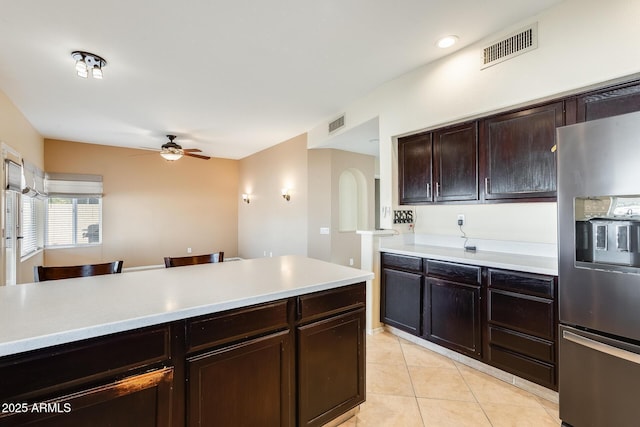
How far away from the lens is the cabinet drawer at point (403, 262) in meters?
2.95

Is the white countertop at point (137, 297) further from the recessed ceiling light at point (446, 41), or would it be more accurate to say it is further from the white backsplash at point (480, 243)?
the recessed ceiling light at point (446, 41)

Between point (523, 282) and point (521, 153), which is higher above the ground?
point (521, 153)

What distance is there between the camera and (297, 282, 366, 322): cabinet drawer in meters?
1.61

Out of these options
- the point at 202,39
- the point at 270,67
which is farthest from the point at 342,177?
the point at 202,39

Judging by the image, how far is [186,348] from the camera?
125 centimetres

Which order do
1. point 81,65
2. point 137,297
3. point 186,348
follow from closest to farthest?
point 186,348, point 137,297, point 81,65

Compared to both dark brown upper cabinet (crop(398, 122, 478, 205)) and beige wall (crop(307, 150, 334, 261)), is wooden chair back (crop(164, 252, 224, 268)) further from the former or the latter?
beige wall (crop(307, 150, 334, 261))

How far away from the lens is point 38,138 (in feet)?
18.1

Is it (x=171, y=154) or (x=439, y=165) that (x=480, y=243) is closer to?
(x=439, y=165)

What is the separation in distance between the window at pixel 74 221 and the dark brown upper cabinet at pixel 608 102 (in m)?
8.03

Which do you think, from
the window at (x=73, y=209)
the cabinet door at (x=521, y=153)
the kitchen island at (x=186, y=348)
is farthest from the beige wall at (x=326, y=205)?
the window at (x=73, y=209)

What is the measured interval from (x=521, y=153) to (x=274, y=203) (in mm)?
5023

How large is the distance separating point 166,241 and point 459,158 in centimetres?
686

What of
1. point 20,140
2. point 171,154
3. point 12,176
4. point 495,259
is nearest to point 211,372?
point 495,259
